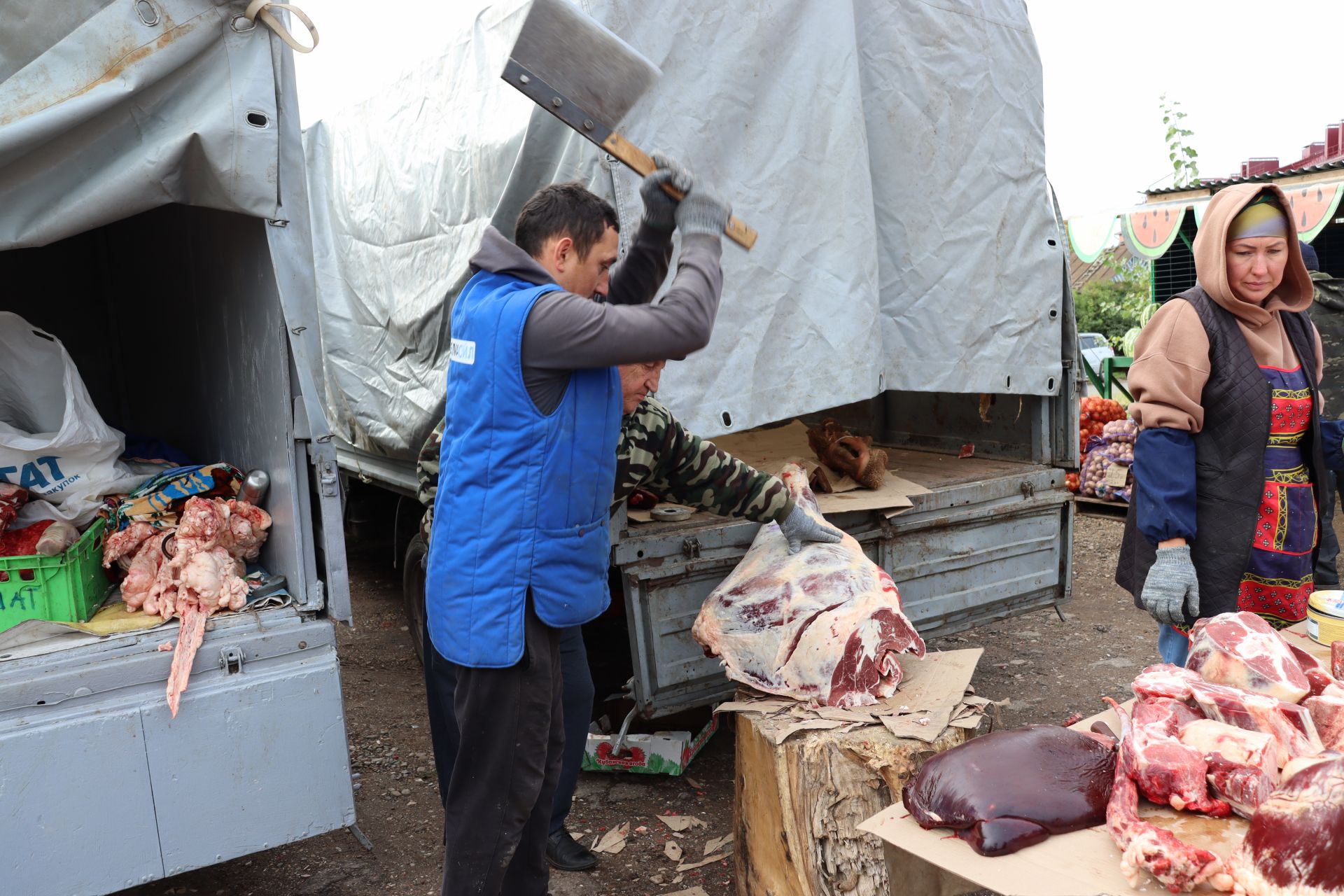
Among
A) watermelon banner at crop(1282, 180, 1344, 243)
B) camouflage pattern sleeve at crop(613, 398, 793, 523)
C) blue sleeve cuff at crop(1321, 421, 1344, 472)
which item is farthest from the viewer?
watermelon banner at crop(1282, 180, 1344, 243)

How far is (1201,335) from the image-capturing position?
2818mm

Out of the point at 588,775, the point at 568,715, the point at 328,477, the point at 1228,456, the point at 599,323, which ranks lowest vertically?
the point at 588,775

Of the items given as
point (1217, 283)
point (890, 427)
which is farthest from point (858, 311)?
point (890, 427)

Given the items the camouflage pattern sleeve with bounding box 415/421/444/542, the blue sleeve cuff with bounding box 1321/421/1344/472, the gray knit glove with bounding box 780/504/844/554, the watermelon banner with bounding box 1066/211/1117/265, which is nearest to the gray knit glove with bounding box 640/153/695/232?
the camouflage pattern sleeve with bounding box 415/421/444/542

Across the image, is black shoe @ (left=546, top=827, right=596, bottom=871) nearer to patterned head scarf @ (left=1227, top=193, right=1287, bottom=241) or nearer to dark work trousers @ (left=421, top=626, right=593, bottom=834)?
dark work trousers @ (left=421, top=626, right=593, bottom=834)

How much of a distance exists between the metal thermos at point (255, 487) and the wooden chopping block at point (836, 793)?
1.89 meters

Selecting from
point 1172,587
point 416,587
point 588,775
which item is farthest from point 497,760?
point 416,587

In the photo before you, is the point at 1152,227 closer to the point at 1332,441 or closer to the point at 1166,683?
the point at 1332,441

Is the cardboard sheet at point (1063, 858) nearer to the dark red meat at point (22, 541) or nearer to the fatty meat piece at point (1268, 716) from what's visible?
the fatty meat piece at point (1268, 716)

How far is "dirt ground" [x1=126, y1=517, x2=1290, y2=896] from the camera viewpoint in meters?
3.35

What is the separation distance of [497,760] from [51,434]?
2083 millimetres

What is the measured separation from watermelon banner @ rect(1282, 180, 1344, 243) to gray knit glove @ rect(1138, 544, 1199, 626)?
7.17 m

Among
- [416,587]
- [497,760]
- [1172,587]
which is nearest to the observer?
[497,760]

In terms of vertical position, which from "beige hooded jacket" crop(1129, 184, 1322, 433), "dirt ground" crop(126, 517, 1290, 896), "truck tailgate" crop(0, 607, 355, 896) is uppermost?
"beige hooded jacket" crop(1129, 184, 1322, 433)
